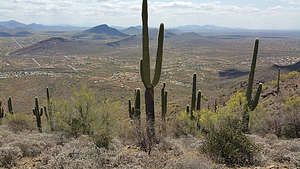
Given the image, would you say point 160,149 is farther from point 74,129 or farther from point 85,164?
point 74,129

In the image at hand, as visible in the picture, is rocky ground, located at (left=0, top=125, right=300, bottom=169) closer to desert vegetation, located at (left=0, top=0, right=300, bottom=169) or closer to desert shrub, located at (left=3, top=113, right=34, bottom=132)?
desert vegetation, located at (left=0, top=0, right=300, bottom=169)

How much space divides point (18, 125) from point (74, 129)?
968 cm

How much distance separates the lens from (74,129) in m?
13.5

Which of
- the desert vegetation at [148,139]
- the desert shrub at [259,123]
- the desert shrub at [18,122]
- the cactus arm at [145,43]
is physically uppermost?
the cactus arm at [145,43]

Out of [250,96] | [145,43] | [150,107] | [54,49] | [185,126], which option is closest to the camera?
[145,43]

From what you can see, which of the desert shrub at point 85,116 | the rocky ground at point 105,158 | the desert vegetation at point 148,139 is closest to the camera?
the rocky ground at point 105,158

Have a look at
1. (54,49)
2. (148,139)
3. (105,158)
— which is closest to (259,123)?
(148,139)

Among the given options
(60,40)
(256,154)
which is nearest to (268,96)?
(256,154)

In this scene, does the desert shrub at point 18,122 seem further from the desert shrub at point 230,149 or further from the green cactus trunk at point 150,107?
the desert shrub at point 230,149

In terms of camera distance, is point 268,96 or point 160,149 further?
point 268,96

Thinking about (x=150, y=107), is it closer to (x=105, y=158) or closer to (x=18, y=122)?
(x=105, y=158)

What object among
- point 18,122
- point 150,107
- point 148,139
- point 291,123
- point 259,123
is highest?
point 150,107

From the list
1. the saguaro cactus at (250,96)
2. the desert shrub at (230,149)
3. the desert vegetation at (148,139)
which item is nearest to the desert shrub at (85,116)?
the desert vegetation at (148,139)

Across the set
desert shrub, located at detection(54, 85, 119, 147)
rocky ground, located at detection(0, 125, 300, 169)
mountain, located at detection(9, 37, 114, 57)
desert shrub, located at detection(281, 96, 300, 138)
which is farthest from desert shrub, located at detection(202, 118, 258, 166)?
mountain, located at detection(9, 37, 114, 57)
